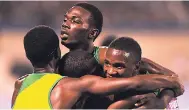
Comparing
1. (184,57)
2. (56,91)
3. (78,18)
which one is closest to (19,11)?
(184,57)

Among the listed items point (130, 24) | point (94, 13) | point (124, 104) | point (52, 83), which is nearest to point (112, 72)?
point (124, 104)

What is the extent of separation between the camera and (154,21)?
215 inches

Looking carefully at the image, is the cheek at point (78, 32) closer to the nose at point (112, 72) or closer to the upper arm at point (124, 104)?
the nose at point (112, 72)

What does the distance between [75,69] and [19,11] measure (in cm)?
351

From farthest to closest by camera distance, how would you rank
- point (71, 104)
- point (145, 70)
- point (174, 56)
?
point (174, 56) → point (145, 70) → point (71, 104)

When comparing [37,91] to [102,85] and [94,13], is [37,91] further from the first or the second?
[94,13]

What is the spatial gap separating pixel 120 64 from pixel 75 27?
40cm

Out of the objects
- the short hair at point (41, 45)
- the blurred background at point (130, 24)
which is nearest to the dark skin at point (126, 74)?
the short hair at point (41, 45)

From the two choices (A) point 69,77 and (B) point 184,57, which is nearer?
(A) point 69,77

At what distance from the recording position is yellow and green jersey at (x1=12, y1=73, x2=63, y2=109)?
1988mm

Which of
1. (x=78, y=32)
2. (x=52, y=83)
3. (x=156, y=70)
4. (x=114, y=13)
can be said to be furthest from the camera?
(x=114, y=13)

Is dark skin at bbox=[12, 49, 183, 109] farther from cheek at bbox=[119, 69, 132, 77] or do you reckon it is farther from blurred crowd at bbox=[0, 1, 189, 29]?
blurred crowd at bbox=[0, 1, 189, 29]

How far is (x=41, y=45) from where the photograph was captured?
203 centimetres

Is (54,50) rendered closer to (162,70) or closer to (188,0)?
(162,70)
